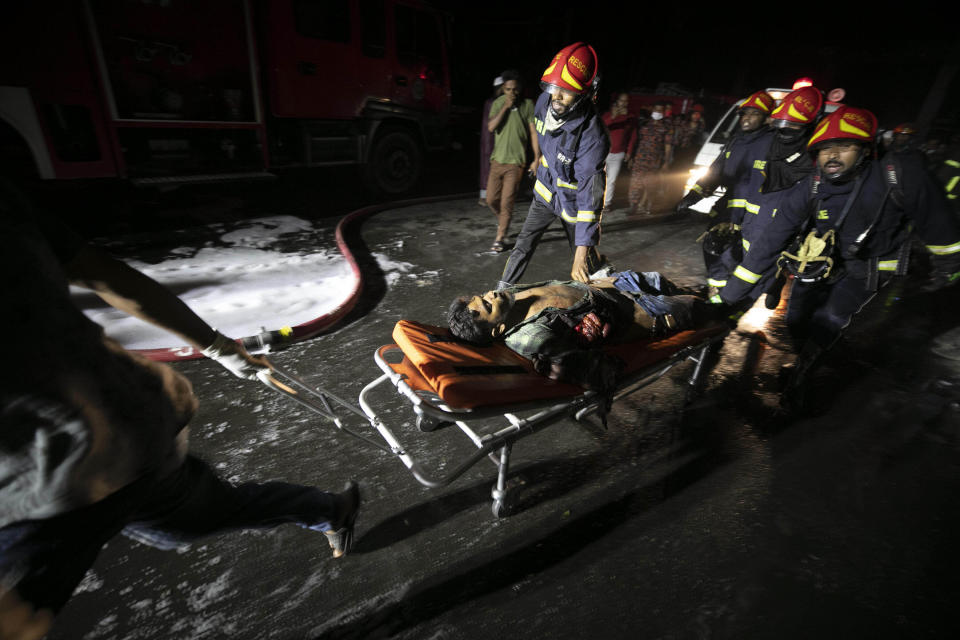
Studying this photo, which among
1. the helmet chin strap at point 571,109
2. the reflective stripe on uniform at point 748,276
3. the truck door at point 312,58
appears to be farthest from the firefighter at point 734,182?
the truck door at point 312,58

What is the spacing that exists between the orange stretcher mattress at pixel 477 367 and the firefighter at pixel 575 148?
0.92 meters

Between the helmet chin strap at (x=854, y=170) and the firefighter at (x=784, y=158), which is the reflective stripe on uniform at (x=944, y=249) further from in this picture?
the firefighter at (x=784, y=158)

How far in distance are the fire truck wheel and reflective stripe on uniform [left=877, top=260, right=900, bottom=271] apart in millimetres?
6585

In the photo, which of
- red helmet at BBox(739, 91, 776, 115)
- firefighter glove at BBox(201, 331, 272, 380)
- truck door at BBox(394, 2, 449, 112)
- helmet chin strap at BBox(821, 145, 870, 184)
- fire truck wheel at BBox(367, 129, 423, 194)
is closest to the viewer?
firefighter glove at BBox(201, 331, 272, 380)

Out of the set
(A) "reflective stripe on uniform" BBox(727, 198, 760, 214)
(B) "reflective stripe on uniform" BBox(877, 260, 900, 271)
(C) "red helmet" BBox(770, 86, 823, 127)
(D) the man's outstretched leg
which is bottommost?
(D) the man's outstretched leg

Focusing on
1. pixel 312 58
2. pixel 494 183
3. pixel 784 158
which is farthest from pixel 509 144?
pixel 312 58

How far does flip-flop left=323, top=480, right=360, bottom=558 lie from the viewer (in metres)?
1.72

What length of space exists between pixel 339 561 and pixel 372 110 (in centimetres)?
661

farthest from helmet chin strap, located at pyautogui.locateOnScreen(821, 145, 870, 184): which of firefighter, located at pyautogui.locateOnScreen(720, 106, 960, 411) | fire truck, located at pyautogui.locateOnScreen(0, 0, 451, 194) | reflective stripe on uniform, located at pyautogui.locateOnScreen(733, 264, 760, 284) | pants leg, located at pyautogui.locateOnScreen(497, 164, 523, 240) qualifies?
fire truck, located at pyautogui.locateOnScreen(0, 0, 451, 194)

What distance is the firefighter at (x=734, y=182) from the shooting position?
146 inches

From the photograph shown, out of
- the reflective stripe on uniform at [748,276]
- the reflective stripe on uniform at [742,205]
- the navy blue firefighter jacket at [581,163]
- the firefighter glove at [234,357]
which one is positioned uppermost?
the navy blue firefighter jacket at [581,163]

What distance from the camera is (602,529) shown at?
2059 millimetres

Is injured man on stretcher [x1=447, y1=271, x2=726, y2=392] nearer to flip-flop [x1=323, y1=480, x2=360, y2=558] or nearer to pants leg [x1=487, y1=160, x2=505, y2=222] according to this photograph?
flip-flop [x1=323, y1=480, x2=360, y2=558]

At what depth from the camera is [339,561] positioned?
183cm
